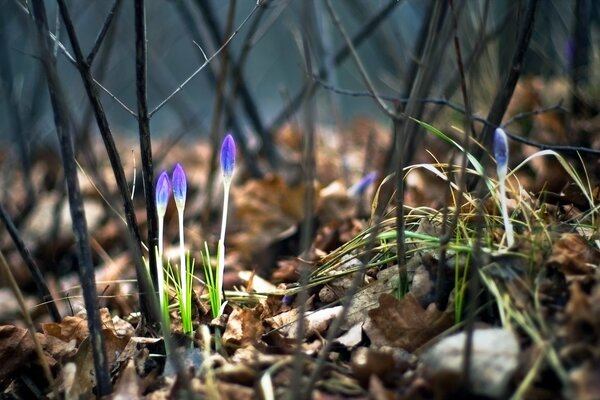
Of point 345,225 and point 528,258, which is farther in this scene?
point 345,225

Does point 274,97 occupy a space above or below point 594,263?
below

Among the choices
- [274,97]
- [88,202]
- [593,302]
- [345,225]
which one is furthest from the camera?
[274,97]

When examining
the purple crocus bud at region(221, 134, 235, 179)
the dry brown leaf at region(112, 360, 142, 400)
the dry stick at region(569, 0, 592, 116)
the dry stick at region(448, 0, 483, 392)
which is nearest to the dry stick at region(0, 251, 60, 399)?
the dry brown leaf at region(112, 360, 142, 400)

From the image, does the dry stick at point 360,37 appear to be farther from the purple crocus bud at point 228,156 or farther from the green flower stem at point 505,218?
the green flower stem at point 505,218

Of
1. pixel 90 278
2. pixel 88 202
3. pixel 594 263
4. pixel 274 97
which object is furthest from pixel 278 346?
pixel 274 97

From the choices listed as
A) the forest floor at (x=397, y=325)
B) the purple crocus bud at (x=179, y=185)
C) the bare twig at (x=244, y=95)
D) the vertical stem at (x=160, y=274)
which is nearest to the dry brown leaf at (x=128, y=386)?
the forest floor at (x=397, y=325)

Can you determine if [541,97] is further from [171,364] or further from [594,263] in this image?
[171,364]

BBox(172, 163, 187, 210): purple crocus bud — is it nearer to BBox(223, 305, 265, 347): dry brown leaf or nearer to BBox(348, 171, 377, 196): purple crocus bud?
BBox(223, 305, 265, 347): dry brown leaf
